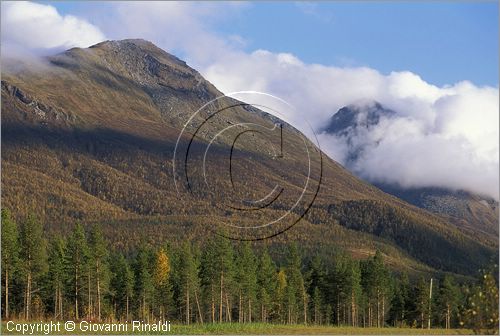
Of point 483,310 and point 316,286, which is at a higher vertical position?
point 316,286

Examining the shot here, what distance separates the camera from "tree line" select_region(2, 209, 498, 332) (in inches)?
2675

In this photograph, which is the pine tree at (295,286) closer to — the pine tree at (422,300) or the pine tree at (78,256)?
the pine tree at (422,300)

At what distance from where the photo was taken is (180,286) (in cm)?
8306

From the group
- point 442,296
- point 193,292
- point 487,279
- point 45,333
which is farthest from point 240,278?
point 487,279

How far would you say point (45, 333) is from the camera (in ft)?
106

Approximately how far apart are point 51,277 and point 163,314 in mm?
19390

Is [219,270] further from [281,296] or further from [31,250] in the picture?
[281,296]

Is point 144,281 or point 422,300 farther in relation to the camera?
point 422,300

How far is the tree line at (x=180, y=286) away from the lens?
67938 mm

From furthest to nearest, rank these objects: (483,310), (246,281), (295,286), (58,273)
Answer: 1. (295,286)
2. (246,281)
3. (58,273)
4. (483,310)

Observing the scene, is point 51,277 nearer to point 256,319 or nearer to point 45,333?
point 256,319

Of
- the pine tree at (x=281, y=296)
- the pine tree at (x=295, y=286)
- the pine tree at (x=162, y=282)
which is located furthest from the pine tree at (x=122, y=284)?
the pine tree at (x=295, y=286)
